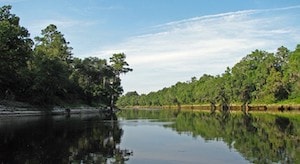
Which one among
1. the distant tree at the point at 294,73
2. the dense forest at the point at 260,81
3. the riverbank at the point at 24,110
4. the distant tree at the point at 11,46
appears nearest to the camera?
the distant tree at the point at 11,46

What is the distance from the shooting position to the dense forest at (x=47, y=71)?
2133 inches

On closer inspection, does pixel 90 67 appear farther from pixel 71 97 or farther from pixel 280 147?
pixel 280 147

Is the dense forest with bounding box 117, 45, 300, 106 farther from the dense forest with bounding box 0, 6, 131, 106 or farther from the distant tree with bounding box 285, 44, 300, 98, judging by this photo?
the dense forest with bounding box 0, 6, 131, 106

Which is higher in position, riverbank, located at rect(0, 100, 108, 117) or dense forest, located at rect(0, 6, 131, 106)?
dense forest, located at rect(0, 6, 131, 106)

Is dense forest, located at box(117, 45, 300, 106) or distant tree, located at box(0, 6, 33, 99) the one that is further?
dense forest, located at box(117, 45, 300, 106)

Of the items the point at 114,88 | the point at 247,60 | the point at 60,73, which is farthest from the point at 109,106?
the point at 247,60

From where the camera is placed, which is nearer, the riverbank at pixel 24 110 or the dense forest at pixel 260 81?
the riverbank at pixel 24 110

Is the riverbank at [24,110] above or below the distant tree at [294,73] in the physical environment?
below

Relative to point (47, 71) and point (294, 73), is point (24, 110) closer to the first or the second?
point (47, 71)

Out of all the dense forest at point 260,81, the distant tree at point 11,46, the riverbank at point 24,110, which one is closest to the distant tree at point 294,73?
the dense forest at point 260,81

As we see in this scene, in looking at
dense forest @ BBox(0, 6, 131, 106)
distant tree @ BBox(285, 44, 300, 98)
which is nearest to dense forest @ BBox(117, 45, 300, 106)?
distant tree @ BBox(285, 44, 300, 98)

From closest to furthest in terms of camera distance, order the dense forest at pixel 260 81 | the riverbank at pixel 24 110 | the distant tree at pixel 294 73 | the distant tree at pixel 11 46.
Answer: the distant tree at pixel 11 46 < the riverbank at pixel 24 110 < the distant tree at pixel 294 73 < the dense forest at pixel 260 81

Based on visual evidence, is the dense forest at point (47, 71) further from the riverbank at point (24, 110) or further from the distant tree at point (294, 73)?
the distant tree at point (294, 73)

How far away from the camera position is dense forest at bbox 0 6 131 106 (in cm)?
5419
